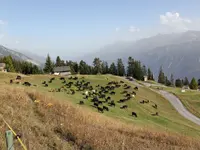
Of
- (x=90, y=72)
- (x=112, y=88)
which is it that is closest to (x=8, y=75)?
(x=112, y=88)

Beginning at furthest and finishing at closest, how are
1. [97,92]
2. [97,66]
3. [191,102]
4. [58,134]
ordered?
1. [97,66]
2. [191,102]
3. [97,92]
4. [58,134]

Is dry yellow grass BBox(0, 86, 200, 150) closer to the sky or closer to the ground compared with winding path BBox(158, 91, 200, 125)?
closer to the sky

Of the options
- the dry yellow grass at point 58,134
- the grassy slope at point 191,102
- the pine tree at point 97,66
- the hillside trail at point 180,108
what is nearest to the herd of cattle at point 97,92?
the hillside trail at point 180,108

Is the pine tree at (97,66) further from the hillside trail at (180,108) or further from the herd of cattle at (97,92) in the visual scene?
the herd of cattle at (97,92)

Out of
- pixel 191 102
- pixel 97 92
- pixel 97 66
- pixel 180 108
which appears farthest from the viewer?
pixel 97 66

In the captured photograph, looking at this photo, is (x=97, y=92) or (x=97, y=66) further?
(x=97, y=66)

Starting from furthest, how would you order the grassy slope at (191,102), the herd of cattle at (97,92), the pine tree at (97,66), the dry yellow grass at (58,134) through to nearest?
the pine tree at (97,66) → the grassy slope at (191,102) → the herd of cattle at (97,92) → the dry yellow grass at (58,134)

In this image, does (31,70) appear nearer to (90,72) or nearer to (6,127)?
(90,72)

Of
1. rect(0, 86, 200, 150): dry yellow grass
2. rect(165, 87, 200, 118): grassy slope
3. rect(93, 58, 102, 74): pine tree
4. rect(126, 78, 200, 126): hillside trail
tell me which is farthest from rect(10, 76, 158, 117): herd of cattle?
rect(93, 58, 102, 74): pine tree

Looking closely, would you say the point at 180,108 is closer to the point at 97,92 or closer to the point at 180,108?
the point at 180,108

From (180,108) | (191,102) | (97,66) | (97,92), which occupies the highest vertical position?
(97,66)

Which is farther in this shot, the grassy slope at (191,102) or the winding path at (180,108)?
the grassy slope at (191,102)

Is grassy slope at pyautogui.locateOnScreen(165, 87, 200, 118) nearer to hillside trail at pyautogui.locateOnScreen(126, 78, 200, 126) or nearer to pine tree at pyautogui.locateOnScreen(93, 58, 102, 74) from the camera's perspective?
hillside trail at pyautogui.locateOnScreen(126, 78, 200, 126)

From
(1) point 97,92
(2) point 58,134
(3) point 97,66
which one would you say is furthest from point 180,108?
(3) point 97,66
